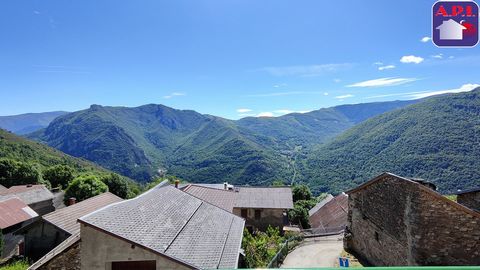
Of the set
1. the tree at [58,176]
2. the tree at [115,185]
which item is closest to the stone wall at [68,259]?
the tree at [115,185]

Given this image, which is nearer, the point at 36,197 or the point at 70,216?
the point at 70,216

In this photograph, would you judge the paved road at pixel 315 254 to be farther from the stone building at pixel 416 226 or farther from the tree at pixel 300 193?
the tree at pixel 300 193

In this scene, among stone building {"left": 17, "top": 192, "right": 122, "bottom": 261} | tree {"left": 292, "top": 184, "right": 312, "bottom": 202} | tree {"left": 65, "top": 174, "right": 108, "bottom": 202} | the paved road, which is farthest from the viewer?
tree {"left": 292, "top": 184, "right": 312, "bottom": 202}

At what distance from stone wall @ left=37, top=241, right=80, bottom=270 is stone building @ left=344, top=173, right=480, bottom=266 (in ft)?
45.8

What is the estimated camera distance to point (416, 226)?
527 inches

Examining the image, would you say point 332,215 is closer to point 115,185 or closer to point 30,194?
point 30,194

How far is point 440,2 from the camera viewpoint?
10219 millimetres

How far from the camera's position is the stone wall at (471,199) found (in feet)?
47.7

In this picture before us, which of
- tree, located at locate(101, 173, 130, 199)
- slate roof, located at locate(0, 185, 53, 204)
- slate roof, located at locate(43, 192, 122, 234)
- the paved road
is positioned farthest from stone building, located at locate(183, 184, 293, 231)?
tree, located at locate(101, 173, 130, 199)

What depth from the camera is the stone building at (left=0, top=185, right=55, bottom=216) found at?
46.4 metres

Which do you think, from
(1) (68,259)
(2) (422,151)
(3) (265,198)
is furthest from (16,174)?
(2) (422,151)

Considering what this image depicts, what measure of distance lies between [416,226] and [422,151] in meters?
137

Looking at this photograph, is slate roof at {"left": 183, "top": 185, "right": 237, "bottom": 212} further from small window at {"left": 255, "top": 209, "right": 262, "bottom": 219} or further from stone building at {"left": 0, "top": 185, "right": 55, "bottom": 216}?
stone building at {"left": 0, "top": 185, "right": 55, "bottom": 216}

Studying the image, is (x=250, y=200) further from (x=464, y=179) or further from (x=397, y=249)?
(x=464, y=179)
